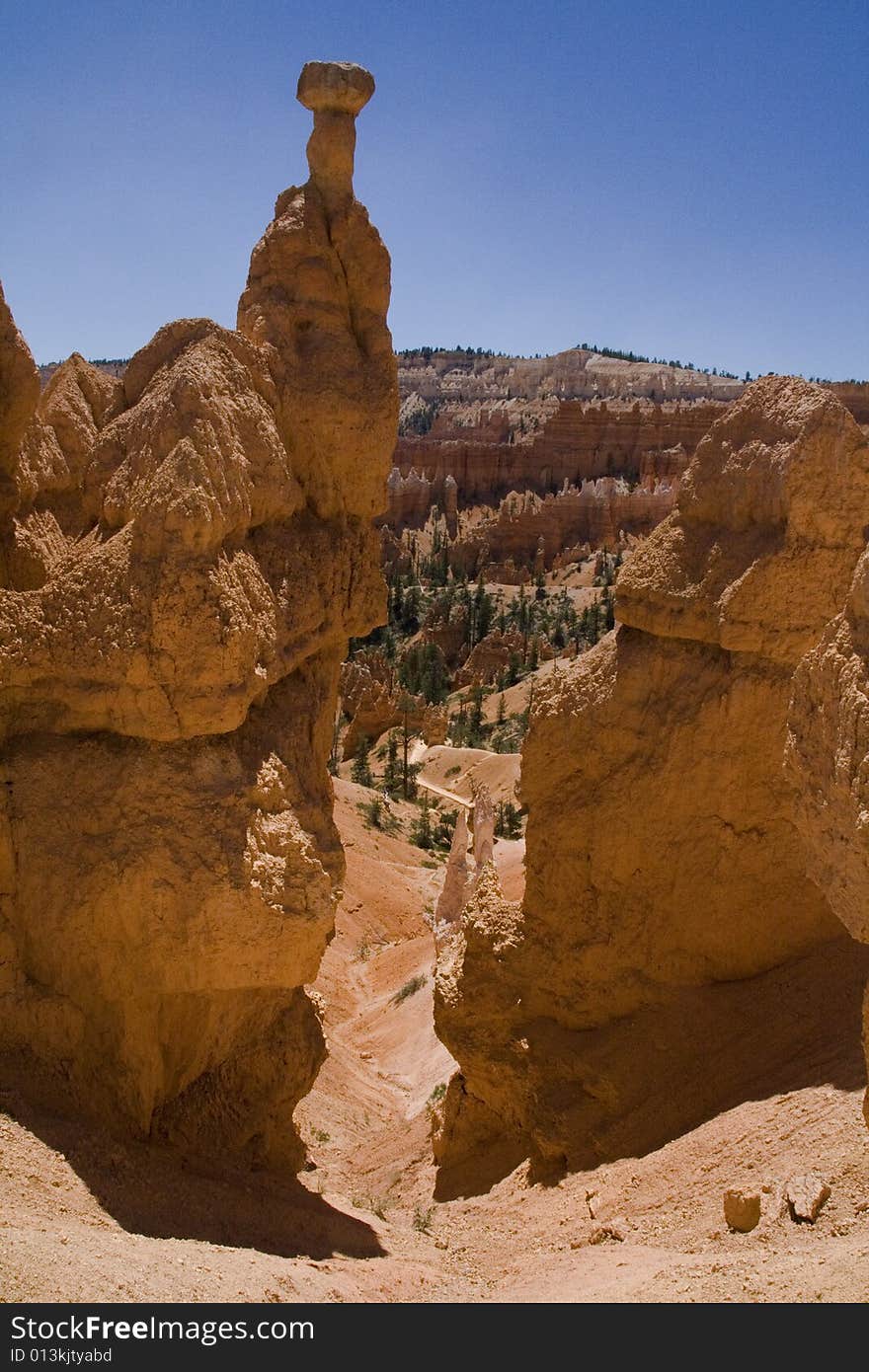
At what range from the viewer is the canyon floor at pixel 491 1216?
5.43 metres

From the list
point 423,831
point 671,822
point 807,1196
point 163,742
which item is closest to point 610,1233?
point 807,1196

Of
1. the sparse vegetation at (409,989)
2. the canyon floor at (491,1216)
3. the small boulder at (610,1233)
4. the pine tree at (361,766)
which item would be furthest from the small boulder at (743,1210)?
the pine tree at (361,766)

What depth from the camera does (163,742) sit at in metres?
7.76

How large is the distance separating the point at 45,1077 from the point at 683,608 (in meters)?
6.04

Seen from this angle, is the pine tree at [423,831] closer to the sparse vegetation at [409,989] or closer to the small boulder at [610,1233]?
the sparse vegetation at [409,989]

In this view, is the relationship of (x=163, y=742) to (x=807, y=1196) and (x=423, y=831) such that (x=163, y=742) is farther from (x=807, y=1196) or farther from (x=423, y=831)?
(x=423, y=831)

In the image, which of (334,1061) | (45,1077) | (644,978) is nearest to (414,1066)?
(334,1061)

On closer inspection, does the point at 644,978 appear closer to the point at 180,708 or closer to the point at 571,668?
the point at 571,668

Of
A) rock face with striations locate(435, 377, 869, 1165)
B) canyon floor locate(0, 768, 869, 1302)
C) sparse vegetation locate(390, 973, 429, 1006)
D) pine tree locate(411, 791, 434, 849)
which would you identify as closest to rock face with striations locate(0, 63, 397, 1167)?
canyon floor locate(0, 768, 869, 1302)

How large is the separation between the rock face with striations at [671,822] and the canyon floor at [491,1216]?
48cm

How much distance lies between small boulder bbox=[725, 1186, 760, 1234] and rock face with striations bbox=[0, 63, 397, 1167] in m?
2.88

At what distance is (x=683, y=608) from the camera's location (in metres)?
10.1

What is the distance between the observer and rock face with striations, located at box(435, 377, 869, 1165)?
31.1 feet

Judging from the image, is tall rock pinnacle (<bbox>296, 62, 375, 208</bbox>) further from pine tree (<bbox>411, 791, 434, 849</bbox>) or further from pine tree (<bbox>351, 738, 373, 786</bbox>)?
pine tree (<bbox>351, 738, 373, 786</bbox>)
